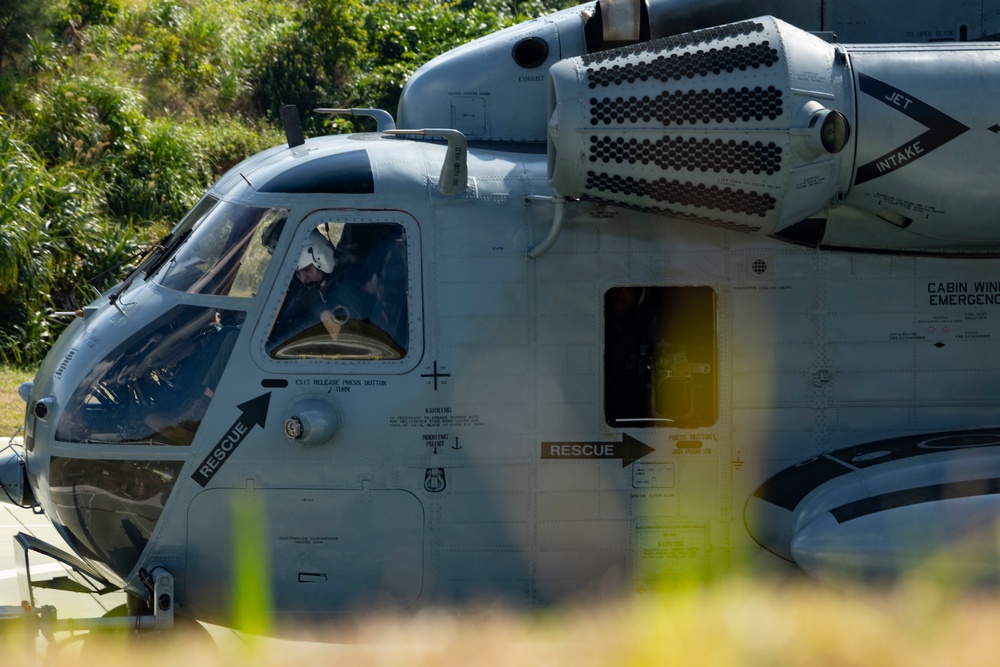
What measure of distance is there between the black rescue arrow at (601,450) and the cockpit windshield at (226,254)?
1.70 m

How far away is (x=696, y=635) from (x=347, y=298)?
238 cm

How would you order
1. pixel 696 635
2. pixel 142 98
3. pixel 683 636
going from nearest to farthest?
1. pixel 696 635
2. pixel 683 636
3. pixel 142 98

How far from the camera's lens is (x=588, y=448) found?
575 centimetres

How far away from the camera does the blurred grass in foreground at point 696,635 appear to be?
430cm

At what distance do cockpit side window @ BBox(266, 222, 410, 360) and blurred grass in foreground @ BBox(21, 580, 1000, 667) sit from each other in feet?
4.52

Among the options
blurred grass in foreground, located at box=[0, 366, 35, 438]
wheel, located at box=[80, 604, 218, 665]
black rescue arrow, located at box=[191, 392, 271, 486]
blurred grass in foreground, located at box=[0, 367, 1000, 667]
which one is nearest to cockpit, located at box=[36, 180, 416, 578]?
black rescue arrow, located at box=[191, 392, 271, 486]

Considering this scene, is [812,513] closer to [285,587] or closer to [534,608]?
[534,608]

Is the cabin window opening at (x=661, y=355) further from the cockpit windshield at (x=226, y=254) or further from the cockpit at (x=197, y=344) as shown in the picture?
the cockpit windshield at (x=226, y=254)

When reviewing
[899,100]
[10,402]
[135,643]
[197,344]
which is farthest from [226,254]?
[10,402]

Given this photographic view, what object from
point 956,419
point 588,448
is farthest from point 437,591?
point 956,419

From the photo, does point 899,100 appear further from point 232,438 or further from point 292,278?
point 232,438

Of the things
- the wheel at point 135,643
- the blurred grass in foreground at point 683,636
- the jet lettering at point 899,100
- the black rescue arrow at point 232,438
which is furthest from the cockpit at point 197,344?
the jet lettering at point 899,100

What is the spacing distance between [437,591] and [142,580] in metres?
1.45

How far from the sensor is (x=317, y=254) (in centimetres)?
577
